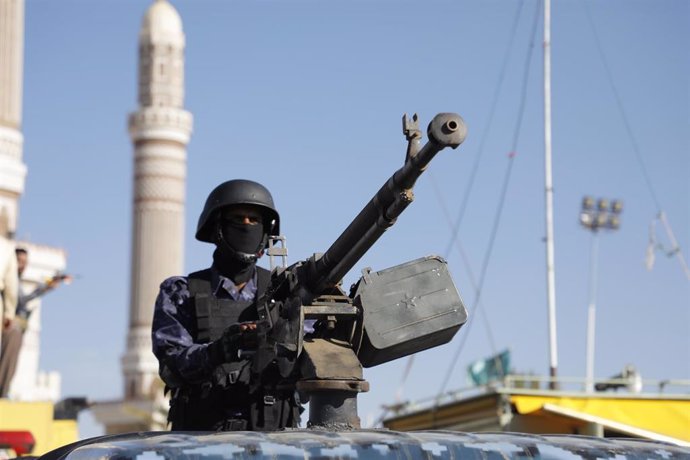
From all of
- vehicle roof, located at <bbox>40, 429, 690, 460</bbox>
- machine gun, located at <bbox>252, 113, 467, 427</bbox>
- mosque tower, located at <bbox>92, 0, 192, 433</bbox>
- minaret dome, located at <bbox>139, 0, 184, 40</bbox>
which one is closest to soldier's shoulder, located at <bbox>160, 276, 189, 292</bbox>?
machine gun, located at <bbox>252, 113, 467, 427</bbox>

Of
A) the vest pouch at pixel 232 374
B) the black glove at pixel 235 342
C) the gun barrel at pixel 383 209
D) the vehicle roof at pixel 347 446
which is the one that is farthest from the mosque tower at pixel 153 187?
the vehicle roof at pixel 347 446

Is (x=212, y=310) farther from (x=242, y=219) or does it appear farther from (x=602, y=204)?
(x=602, y=204)

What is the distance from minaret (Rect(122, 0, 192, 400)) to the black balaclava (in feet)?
259

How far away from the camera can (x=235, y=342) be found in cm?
571

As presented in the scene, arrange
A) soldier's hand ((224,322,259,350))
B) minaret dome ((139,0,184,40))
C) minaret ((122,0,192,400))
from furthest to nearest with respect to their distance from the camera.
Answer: minaret dome ((139,0,184,40)) → minaret ((122,0,192,400)) → soldier's hand ((224,322,259,350))

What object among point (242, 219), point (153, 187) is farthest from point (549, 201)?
point (153, 187)

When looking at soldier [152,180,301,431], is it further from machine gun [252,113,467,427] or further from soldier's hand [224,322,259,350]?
machine gun [252,113,467,427]

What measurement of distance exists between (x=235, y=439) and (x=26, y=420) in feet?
32.4

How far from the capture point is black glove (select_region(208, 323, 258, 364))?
18.6ft

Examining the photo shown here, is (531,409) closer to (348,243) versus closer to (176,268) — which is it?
(348,243)

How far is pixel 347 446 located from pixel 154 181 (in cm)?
8282

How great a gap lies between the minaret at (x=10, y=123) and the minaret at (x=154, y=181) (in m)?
46.6

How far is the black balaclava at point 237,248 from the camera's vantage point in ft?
21.5

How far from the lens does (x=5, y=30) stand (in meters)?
39.0
